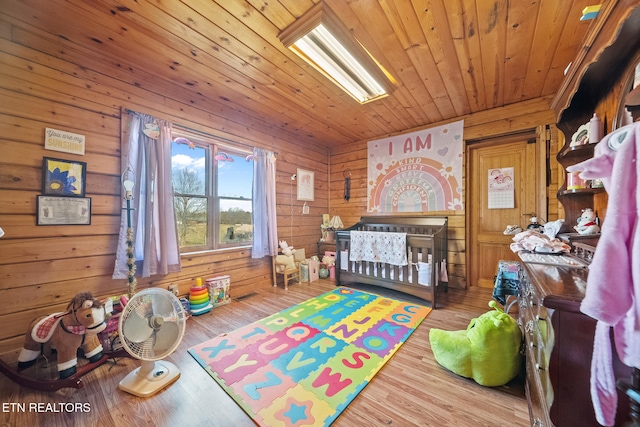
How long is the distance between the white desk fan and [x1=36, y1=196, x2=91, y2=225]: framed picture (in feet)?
3.49

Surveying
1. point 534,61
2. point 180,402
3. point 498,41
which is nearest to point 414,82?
point 498,41

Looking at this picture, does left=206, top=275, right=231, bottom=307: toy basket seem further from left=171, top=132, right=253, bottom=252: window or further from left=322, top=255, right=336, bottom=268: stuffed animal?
left=322, top=255, right=336, bottom=268: stuffed animal

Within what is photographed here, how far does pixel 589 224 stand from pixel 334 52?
7.05ft

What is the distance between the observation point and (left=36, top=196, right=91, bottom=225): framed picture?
1.71 meters

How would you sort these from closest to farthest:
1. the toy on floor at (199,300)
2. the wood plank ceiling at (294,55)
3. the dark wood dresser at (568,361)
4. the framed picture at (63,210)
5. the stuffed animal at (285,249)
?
1. the dark wood dresser at (568,361)
2. the wood plank ceiling at (294,55)
3. the framed picture at (63,210)
4. the toy on floor at (199,300)
5. the stuffed animal at (285,249)

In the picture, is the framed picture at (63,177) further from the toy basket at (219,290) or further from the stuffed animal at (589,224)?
the stuffed animal at (589,224)

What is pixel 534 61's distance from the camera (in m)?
1.95

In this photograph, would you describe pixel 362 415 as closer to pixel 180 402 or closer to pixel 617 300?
pixel 180 402

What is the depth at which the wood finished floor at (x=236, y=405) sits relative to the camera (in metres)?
1.16

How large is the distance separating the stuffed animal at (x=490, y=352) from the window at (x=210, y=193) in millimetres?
2657

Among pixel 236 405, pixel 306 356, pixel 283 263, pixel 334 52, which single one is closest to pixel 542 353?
pixel 306 356

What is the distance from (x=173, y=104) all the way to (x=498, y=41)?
304 centimetres

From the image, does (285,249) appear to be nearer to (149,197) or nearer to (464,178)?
(149,197)

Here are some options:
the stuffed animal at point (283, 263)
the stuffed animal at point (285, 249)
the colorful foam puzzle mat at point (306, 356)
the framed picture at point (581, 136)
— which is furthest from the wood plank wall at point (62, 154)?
the framed picture at point (581, 136)
